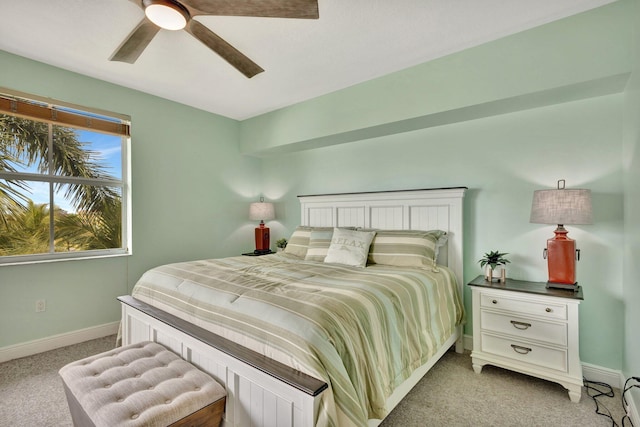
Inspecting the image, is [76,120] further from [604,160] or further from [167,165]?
[604,160]

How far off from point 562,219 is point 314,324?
1929 mm

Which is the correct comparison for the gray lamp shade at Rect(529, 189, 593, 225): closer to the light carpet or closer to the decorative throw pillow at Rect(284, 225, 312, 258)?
the light carpet

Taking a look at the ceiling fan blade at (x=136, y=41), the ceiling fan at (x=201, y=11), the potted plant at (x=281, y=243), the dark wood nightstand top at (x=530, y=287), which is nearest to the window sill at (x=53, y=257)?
the potted plant at (x=281, y=243)

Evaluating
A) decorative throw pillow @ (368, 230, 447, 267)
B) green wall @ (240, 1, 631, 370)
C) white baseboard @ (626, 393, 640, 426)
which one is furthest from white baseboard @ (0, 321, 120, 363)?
white baseboard @ (626, 393, 640, 426)

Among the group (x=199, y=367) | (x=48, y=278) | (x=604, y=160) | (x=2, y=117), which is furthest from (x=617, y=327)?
(x=2, y=117)

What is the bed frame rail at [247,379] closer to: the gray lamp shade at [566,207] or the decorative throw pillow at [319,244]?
the decorative throw pillow at [319,244]

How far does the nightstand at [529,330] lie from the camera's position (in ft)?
6.75

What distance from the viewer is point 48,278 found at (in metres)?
2.84

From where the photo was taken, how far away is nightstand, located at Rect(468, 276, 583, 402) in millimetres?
2057

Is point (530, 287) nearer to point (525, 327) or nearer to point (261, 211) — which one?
point (525, 327)

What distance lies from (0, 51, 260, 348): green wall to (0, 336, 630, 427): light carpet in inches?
21.2

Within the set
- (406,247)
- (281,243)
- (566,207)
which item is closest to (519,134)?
(566,207)

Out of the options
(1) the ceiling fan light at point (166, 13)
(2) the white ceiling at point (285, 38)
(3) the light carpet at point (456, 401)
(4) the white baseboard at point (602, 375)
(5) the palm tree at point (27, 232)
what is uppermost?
(2) the white ceiling at point (285, 38)

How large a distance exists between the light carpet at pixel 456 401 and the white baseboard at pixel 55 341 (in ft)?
0.37
